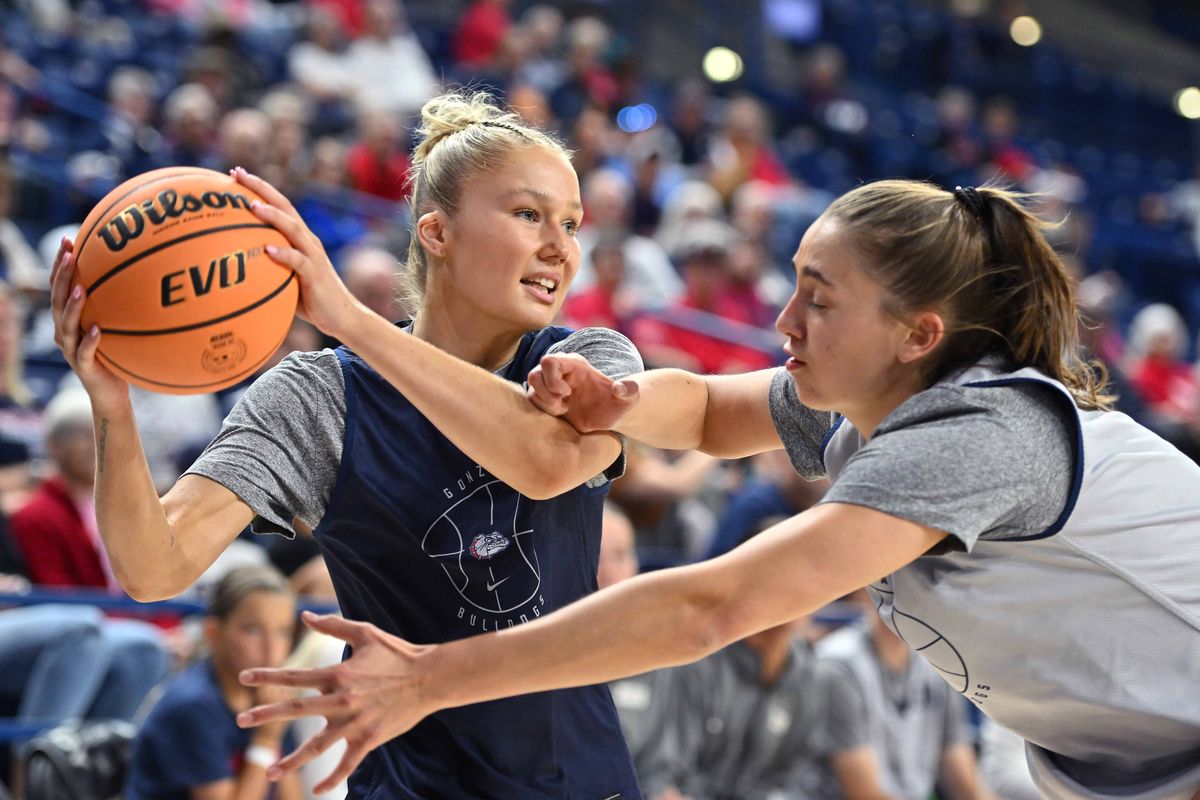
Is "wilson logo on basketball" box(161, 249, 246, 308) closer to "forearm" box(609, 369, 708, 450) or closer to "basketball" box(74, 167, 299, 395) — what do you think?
"basketball" box(74, 167, 299, 395)

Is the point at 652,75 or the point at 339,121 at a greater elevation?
the point at 339,121

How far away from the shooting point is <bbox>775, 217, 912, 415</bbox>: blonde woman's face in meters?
2.13

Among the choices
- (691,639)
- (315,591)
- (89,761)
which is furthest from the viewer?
(315,591)

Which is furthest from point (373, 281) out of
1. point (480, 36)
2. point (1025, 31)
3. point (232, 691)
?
point (1025, 31)

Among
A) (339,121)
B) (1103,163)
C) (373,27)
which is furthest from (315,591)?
(1103,163)

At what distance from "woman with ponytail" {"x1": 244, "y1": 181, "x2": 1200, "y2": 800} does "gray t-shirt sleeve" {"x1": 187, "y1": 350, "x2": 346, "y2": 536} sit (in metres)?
0.40

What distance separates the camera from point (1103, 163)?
1638 centimetres

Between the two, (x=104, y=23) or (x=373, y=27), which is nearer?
(x=104, y=23)

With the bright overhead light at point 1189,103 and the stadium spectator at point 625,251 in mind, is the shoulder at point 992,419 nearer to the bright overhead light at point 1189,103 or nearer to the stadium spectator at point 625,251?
the stadium spectator at point 625,251

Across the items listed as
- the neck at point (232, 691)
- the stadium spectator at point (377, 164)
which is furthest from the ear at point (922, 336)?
the stadium spectator at point (377, 164)

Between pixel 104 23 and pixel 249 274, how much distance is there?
809 centimetres

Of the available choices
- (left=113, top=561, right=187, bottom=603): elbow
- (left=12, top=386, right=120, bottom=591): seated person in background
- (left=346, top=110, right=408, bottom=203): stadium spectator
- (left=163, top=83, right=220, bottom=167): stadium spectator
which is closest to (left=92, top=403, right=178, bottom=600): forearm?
(left=113, top=561, right=187, bottom=603): elbow

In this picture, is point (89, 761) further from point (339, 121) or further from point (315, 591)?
point (339, 121)

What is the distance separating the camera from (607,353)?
253 centimetres
